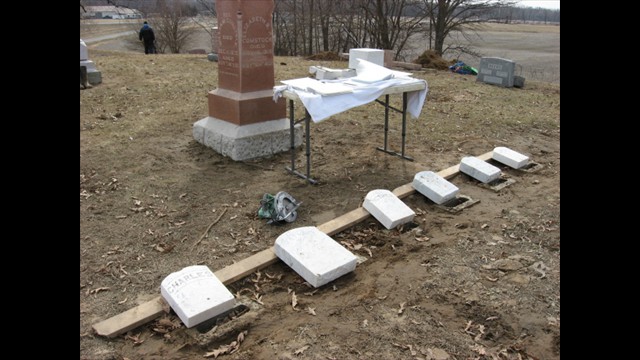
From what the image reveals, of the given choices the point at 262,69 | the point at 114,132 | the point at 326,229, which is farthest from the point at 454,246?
the point at 114,132

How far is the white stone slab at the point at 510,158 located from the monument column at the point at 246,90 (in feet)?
8.66

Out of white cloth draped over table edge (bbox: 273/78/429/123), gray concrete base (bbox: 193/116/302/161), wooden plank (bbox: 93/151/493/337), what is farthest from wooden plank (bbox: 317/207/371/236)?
gray concrete base (bbox: 193/116/302/161)

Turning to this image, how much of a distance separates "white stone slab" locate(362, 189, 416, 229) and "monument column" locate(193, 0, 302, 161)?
6.33 feet

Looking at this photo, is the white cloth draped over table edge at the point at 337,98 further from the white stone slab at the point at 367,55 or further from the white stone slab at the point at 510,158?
the white stone slab at the point at 510,158

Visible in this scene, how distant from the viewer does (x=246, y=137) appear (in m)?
5.75

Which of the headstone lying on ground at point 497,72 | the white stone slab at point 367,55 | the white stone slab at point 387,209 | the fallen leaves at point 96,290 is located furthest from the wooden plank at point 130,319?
the headstone lying on ground at point 497,72

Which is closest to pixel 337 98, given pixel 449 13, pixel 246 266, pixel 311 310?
pixel 246 266

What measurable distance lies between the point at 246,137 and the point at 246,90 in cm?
58

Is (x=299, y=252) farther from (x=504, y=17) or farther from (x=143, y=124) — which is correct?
(x=504, y=17)

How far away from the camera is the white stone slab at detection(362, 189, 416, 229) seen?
4270 mm

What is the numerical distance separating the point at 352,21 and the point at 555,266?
19.7 m

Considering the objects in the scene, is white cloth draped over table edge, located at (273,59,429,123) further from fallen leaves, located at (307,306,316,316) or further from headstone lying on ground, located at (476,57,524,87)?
headstone lying on ground, located at (476,57,524,87)

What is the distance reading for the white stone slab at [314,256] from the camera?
340 cm

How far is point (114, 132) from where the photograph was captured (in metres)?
6.86
